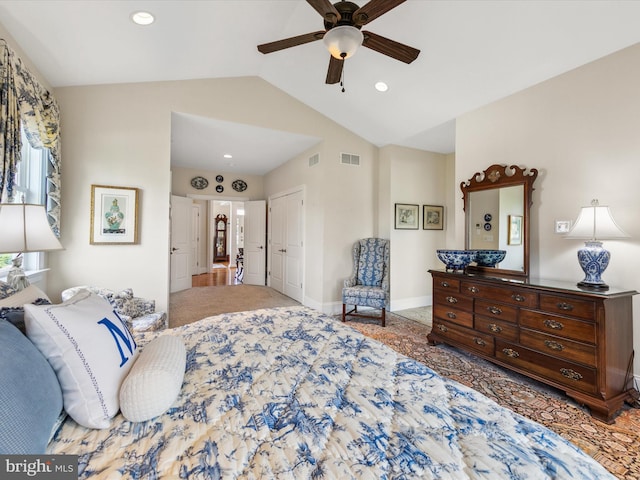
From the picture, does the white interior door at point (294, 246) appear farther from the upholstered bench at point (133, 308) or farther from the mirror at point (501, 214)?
the mirror at point (501, 214)

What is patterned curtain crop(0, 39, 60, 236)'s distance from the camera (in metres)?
1.99

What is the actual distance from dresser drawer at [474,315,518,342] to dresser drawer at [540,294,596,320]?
1.04 feet

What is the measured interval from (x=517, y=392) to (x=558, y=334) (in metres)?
0.55

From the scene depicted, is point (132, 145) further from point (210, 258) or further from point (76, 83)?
point (210, 258)

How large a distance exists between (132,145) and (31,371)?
10.3 ft

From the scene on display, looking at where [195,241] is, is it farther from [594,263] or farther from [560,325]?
[594,263]

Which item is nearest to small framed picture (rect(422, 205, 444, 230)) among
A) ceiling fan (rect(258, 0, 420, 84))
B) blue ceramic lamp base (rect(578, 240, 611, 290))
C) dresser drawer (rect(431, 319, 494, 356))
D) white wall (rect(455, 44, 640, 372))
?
white wall (rect(455, 44, 640, 372))

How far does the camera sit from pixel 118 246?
10.7 feet

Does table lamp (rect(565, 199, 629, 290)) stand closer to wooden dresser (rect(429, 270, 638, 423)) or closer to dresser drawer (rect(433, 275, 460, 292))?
wooden dresser (rect(429, 270, 638, 423))

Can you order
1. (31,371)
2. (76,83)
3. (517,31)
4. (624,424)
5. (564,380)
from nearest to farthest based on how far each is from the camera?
(31,371) → (624,424) → (564,380) → (517,31) → (76,83)

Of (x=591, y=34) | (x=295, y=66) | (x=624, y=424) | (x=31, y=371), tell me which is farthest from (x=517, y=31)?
(x=31, y=371)

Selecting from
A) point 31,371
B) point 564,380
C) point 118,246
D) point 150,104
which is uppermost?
point 150,104

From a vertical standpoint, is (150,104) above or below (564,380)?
above

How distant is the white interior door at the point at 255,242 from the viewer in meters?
6.66
